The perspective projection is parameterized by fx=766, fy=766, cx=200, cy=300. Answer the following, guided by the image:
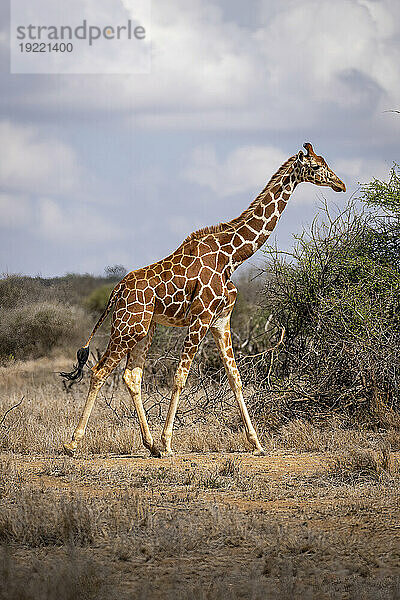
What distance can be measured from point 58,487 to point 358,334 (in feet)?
16.9

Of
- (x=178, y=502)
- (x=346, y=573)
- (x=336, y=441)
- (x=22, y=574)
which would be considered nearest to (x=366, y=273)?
(x=336, y=441)

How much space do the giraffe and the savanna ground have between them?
64cm

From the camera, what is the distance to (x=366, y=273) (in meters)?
11.6

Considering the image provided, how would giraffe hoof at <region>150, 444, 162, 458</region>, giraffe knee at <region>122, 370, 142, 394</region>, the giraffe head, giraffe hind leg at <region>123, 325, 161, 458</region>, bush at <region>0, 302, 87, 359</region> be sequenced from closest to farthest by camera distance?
giraffe hoof at <region>150, 444, 162, 458</region>
giraffe hind leg at <region>123, 325, 161, 458</region>
giraffe knee at <region>122, 370, 142, 394</region>
the giraffe head
bush at <region>0, 302, 87, 359</region>

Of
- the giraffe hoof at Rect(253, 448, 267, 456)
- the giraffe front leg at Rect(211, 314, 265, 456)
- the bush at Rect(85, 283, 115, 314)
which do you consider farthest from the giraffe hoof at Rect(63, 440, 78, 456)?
the bush at Rect(85, 283, 115, 314)

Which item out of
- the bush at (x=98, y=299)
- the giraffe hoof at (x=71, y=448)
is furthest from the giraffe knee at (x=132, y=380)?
the bush at (x=98, y=299)

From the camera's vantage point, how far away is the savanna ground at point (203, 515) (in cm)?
474

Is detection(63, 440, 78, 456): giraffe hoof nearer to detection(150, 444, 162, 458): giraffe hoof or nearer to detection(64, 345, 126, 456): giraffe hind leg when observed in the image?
detection(64, 345, 126, 456): giraffe hind leg

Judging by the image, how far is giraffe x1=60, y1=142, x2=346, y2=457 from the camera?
28.9 ft

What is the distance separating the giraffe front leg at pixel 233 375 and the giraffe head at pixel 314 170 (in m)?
1.97

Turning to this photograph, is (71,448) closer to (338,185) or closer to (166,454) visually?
(166,454)

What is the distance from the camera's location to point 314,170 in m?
9.20

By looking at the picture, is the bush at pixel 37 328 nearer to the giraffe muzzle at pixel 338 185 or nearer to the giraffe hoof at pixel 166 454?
the giraffe hoof at pixel 166 454

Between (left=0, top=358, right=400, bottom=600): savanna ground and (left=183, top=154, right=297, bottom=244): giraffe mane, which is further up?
(left=183, top=154, right=297, bottom=244): giraffe mane
